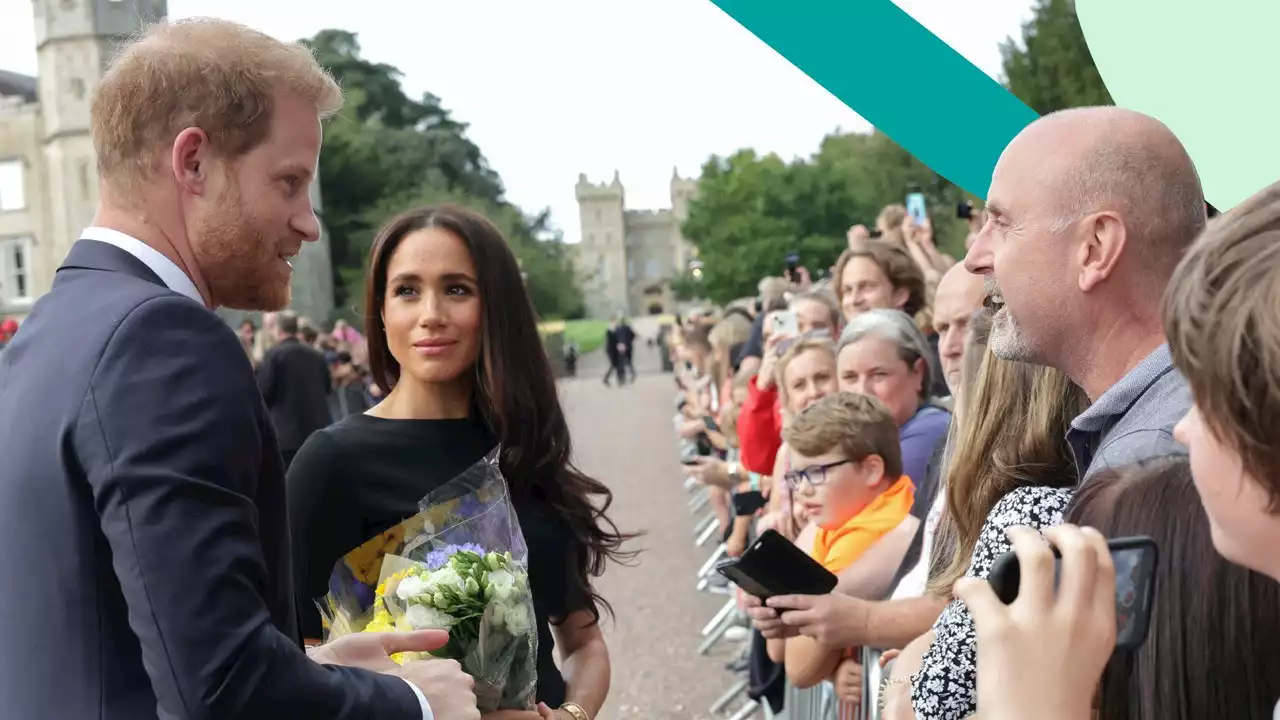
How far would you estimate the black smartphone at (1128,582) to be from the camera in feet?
5.15

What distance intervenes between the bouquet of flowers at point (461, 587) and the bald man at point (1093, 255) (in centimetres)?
101

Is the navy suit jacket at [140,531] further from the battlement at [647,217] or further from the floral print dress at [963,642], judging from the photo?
the battlement at [647,217]

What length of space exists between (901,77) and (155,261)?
91.1 inches

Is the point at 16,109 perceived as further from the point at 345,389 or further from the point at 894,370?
the point at 894,370

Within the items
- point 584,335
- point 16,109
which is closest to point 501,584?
point 16,109

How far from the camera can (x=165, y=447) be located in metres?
1.93

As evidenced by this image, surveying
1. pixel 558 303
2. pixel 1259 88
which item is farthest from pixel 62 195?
pixel 1259 88

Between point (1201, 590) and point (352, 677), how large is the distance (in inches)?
45.3

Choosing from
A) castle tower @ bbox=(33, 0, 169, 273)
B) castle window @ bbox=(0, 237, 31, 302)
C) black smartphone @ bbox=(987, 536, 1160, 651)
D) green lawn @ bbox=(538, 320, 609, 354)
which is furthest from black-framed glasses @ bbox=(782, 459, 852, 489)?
green lawn @ bbox=(538, 320, 609, 354)

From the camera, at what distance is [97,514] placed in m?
2.01

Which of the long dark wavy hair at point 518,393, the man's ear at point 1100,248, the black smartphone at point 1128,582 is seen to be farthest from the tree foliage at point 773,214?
the black smartphone at point 1128,582

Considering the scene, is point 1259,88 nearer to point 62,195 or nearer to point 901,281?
point 901,281

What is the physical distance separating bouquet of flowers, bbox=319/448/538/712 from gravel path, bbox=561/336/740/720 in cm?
119

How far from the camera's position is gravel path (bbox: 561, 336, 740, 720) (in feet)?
26.5
